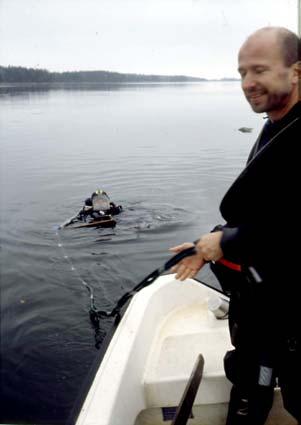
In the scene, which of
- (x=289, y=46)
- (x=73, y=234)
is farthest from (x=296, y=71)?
(x=73, y=234)

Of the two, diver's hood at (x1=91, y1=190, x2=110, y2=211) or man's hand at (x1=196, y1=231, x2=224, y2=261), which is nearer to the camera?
man's hand at (x1=196, y1=231, x2=224, y2=261)

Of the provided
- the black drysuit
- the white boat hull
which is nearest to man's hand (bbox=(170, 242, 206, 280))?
the black drysuit

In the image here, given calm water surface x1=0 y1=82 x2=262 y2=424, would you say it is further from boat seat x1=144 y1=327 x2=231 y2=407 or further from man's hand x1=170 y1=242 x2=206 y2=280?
man's hand x1=170 y1=242 x2=206 y2=280

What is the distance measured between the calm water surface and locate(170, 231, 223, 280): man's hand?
5.71m

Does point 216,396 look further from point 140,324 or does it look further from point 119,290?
point 119,290

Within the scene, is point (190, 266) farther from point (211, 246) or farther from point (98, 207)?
point (98, 207)

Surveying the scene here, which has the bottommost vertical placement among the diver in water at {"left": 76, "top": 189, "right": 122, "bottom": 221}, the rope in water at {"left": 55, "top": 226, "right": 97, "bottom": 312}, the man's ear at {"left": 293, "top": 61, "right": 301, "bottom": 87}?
the rope in water at {"left": 55, "top": 226, "right": 97, "bottom": 312}

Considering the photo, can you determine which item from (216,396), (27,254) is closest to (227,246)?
(216,396)

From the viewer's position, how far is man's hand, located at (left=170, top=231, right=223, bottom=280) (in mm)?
2430

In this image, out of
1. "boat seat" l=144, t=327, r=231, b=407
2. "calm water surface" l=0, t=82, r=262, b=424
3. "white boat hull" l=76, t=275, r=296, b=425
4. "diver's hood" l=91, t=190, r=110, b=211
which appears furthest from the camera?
"diver's hood" l=91, t=190, r=110, b=211

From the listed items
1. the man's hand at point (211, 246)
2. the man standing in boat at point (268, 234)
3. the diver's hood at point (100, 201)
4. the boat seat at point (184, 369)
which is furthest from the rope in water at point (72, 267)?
the man's hand at point (211, 246)

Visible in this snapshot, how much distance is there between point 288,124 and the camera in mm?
2354

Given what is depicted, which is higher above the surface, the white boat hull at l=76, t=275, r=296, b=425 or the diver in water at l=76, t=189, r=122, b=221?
the white boat hull at l=76, t=275, r=296, b=425

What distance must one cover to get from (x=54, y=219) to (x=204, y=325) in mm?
16881
